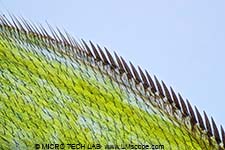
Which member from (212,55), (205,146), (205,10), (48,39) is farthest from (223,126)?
(48,39)

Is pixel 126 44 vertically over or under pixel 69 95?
over

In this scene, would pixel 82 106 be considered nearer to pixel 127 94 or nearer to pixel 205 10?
pixel 127 94

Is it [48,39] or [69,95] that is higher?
[48,39]

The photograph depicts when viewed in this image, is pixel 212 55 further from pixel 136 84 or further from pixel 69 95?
pixel 69 95

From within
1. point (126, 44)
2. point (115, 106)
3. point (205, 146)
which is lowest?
point (205, 146)

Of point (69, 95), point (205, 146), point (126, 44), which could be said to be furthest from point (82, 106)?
point (205, 146)

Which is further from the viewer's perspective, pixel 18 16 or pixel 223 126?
pixel 18 16
